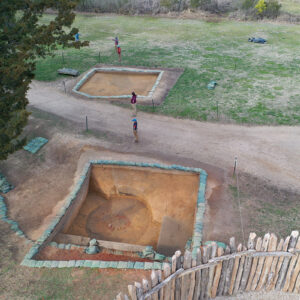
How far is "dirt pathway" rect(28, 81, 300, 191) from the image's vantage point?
15.1 m

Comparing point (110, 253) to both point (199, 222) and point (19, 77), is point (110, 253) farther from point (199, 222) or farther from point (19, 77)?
point (19, 77)

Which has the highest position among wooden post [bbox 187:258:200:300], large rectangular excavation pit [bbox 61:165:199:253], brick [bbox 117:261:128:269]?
wooden post [bbox 187:258:200:300]

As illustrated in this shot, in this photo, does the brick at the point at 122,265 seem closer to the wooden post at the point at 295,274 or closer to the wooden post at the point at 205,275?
the wooden post at the point at 205,275

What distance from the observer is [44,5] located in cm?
1402

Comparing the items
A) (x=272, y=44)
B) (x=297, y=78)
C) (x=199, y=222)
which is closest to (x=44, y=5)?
(x=199, y=222)

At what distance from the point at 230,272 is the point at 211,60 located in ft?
73.7

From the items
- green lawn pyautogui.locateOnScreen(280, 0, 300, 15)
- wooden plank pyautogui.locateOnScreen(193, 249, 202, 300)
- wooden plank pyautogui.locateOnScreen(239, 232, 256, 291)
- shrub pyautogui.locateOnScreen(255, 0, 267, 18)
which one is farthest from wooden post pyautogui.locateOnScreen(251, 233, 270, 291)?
green lawn pyautogui.locateOnScreen(280, 0, 300, 15)

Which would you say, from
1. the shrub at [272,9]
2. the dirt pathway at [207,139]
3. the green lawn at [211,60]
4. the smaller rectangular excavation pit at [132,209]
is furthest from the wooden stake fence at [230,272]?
the shrub at [272,9]

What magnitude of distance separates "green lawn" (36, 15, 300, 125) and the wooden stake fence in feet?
37.6

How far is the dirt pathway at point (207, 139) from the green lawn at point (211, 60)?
1.24 meters

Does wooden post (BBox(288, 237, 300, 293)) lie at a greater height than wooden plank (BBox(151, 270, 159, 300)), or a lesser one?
lesser

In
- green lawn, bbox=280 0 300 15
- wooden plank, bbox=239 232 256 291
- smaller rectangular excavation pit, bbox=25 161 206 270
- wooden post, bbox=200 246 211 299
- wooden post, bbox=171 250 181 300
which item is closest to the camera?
wooden post, bbox=171 250 181 300

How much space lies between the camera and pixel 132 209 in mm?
14898

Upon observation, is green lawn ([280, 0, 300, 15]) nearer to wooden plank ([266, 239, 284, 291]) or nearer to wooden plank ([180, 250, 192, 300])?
wooden plank ([266, 239, 284, 291])
